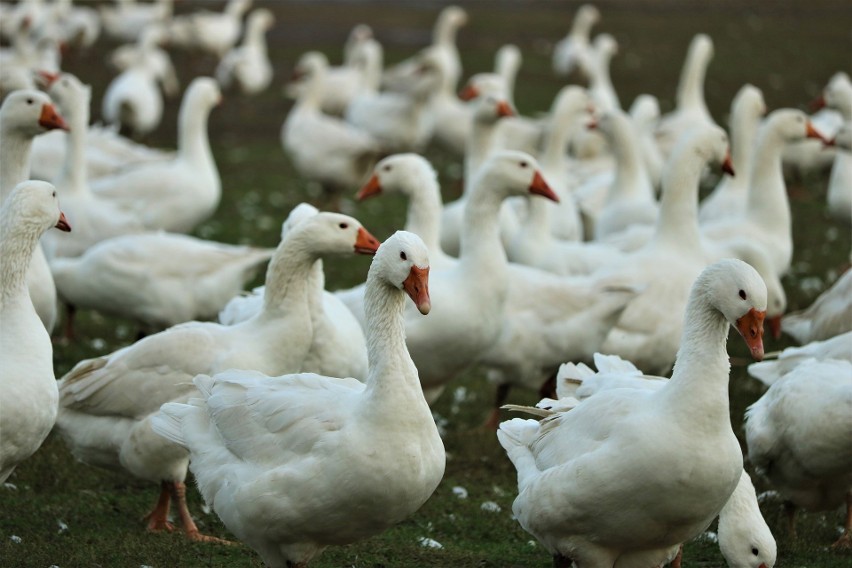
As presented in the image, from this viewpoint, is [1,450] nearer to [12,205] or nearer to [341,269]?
[12,205]

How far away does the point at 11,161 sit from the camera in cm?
871

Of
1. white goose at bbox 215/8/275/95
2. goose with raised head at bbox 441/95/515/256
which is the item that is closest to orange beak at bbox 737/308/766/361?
goose with raised head at bbox 441/95/515/256

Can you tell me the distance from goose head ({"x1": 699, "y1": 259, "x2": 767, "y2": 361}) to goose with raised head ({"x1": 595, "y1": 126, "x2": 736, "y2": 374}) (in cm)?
373

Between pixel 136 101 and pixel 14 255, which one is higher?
pixel 14 255

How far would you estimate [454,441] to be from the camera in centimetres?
920

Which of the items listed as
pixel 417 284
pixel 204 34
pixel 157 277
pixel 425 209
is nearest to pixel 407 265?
pixel 417 284

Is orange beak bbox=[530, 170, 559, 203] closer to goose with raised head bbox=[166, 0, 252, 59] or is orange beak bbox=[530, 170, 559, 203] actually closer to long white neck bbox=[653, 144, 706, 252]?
long white neck bbox=[653, 144, 706, 252]

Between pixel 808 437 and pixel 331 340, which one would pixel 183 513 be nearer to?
pixel 331 340

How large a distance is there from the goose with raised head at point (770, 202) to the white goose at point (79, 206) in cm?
521

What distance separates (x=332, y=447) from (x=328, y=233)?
1891 millimetres

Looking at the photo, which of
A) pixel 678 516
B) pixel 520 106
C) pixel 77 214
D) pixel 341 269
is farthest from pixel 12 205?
pixel 520 106

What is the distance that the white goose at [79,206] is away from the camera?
11312mm

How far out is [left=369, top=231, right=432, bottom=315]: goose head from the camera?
18.6 ft

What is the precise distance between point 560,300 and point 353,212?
296 inches
